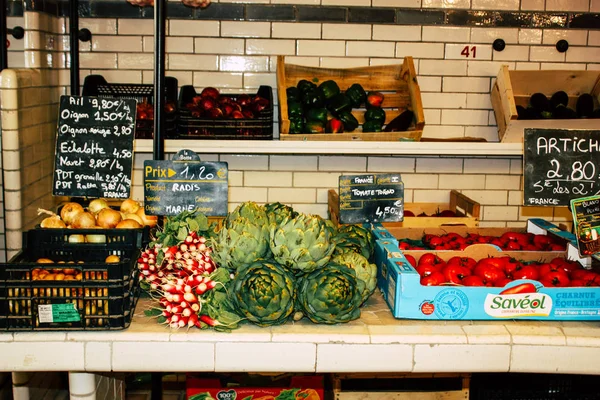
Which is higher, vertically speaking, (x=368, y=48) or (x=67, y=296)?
(x=368, y=48)

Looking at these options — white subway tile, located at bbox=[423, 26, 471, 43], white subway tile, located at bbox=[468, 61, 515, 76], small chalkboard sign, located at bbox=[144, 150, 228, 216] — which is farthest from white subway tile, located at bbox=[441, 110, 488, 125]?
small chalkboard sign, located at bbox=[144, 150, 228, 216]

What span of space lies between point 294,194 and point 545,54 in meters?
2.27

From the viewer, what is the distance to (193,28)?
17.0ft

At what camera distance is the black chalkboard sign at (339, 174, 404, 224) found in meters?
3.44

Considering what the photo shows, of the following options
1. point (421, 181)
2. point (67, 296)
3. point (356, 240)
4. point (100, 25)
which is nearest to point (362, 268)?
point (356, 240)

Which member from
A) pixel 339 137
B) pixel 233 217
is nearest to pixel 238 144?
pixel 339 137

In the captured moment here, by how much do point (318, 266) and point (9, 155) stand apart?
2.46 meters

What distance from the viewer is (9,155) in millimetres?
4207

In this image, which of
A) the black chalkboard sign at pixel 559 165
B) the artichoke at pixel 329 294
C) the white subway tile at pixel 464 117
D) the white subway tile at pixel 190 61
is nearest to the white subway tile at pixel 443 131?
the white subway tile at pixel 464 117

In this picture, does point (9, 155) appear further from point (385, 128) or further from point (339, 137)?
point (385, 128)

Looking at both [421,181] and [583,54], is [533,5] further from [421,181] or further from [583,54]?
[421,181]

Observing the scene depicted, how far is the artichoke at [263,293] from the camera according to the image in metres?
2.55

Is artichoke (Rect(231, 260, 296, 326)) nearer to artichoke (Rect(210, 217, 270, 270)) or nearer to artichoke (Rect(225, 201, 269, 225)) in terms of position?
artichoke (Rect(210, 217, 270, 270))

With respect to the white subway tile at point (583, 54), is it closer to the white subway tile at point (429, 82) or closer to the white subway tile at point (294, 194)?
the white subway tile at point (429, 82)
